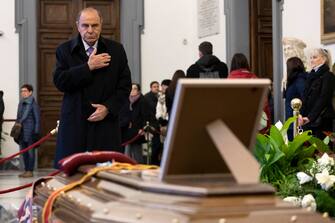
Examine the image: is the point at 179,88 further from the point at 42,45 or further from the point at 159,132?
the point at 42,45

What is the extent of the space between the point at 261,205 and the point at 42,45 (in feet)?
55.1

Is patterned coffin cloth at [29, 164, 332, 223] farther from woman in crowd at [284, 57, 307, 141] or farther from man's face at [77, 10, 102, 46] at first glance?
woman in crowd at [284, 57, 307, 141]

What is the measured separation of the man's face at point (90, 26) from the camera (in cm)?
479

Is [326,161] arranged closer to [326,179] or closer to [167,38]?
[326,179]

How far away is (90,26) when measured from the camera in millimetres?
4844

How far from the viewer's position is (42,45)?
1836 centimetres

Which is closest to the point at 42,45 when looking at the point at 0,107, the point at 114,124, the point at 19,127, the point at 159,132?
the point at 0,107

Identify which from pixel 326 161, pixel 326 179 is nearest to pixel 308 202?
pixel 326 179

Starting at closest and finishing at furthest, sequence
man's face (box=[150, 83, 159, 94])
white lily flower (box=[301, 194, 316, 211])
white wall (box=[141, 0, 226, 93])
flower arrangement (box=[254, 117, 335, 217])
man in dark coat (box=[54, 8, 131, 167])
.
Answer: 1. white lily flower (box=[301, 194, 316, 211])
2. flower arrangement (box=[254, 117, 335, 217])
3. man in dark coat (box=[54, 8, 131, 167])
4. man's face (box=[150, 83, 159, 94])
5. white wall (box=[141, 0, 226, 93])

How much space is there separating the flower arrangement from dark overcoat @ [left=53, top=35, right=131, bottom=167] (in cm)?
99

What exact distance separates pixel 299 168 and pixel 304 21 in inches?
335

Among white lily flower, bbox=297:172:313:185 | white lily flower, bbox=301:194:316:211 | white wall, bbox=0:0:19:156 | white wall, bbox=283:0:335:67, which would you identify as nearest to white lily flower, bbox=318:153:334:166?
white lily flower, bbox=297:172:313:185

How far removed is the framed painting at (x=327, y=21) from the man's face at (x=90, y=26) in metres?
7.24

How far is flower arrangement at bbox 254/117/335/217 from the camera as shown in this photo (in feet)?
13.2
